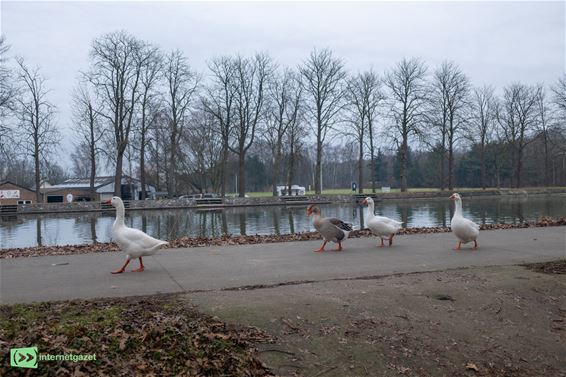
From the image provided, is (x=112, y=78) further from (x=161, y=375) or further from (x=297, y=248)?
(x=161, y=375)

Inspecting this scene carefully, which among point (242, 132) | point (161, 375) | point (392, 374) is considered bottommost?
point (392, 374)

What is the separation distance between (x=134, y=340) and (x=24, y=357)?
3.36 ft

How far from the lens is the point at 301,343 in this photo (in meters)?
5.50

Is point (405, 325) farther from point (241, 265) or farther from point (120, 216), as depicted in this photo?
point (120, 216)

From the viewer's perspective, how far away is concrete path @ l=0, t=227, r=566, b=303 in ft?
25.3

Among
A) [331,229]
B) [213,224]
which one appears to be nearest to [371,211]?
[331,229]

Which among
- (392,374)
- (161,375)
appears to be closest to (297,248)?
(392,374)

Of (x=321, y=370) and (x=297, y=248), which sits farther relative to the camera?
(x=297, y=248)

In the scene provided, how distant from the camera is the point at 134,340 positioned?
16.1 feet

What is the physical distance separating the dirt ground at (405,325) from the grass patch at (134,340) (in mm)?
337

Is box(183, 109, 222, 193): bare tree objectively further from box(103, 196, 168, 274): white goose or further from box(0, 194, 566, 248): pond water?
box(103, 196, 168, 274): white goose

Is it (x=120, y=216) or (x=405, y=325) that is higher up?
(x=120, y=216)

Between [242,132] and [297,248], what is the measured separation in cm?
5162

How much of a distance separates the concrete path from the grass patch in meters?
1.66
